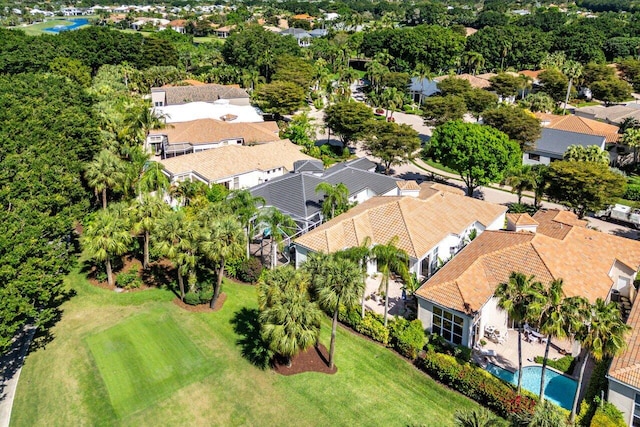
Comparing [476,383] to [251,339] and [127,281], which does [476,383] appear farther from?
[127,281]

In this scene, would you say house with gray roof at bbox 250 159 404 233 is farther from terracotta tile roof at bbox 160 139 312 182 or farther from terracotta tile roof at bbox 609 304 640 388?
terracotta tile roof at bbox 609 304 640 388

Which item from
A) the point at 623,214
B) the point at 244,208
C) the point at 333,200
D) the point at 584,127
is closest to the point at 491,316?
the point at 333,200

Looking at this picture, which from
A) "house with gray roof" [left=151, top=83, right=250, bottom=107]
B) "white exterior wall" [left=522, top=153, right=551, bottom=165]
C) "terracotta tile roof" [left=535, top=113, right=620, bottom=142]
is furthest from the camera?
Result: "house with gray roof" [left=151, top=83, right=250, bottom=107]

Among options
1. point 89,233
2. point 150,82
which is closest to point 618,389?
point 89,233

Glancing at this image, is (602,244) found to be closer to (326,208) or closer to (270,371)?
(326,208)

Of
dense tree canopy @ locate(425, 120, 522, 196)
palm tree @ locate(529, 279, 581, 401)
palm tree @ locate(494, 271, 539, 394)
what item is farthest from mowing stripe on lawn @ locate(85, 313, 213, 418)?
dense tree canopy @ locate(425, 120, 522, 196)
